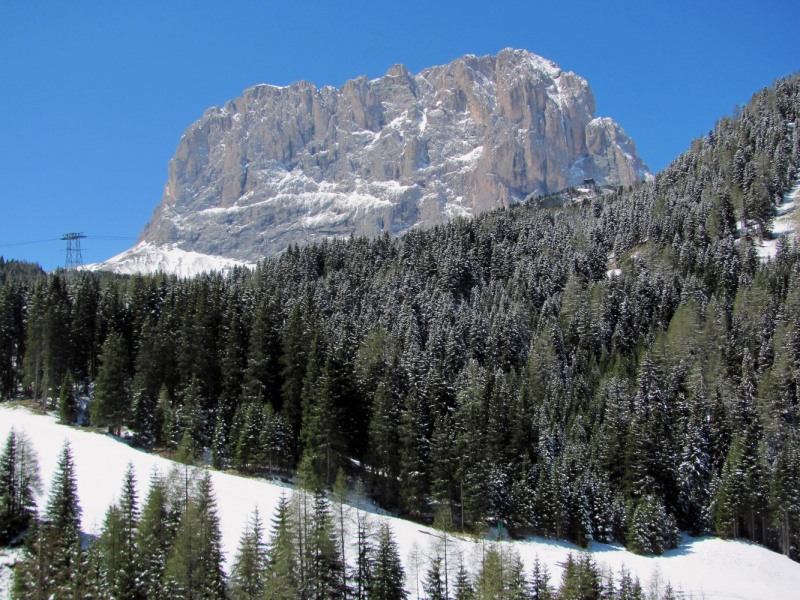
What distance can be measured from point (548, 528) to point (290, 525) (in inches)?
1327

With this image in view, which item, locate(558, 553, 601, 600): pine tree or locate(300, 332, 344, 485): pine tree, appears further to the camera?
locate(300, 332, 344, 485): pine tree

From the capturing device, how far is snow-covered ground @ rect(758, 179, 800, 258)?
12268 centimetres

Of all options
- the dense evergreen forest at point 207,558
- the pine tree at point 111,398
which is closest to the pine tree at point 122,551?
the dense evergreen forest at point 207,558

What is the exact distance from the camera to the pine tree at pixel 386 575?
37.7m

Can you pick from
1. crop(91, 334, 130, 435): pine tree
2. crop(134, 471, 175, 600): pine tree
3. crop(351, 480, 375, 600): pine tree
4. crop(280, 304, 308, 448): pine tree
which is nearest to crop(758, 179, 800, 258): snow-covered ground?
crop(280, 304, 308, 448): pine tree

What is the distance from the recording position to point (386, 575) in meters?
38.1

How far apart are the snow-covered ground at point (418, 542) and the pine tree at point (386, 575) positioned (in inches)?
140

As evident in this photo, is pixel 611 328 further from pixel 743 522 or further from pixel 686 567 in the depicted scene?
pixel 686 567

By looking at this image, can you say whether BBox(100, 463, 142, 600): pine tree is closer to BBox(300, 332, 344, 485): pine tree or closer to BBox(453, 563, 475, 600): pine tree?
BBox(300, 332, 344, 485): pine tree

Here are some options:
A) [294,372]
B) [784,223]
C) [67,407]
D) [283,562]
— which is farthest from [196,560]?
[784,223]

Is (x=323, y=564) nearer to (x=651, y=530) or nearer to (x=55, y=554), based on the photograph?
(x=55, y=554)

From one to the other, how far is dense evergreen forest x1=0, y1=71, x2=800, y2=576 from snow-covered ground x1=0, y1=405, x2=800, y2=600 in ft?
8.69

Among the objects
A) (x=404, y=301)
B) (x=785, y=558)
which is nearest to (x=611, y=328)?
(x=404, y=301)

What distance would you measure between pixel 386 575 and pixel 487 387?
3656cm
